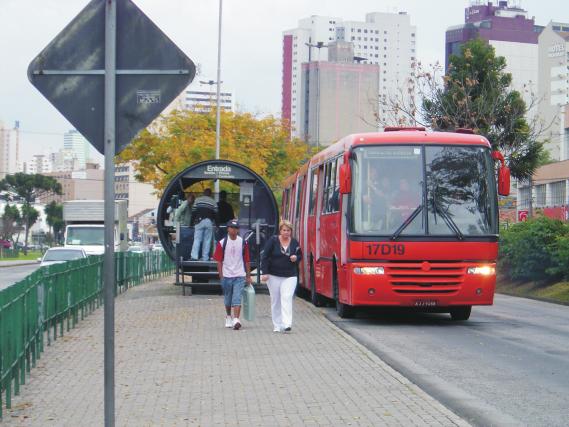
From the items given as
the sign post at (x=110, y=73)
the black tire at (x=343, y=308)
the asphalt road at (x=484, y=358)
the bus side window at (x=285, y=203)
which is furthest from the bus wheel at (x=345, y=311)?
the sign post at (x=110, y=73)

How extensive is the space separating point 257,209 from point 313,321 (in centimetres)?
1041

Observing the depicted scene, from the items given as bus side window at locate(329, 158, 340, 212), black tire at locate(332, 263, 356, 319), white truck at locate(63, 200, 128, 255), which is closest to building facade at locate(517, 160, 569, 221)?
white truck at locate(63, 200, 128, 255)

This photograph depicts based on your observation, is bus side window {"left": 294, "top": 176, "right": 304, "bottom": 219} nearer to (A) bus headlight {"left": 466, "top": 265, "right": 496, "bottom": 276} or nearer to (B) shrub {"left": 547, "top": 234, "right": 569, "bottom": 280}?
(B) shrub {"left": 547, "top": 234, "right": 569, "bottom": 280}

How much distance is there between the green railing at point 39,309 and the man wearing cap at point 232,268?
2.40m

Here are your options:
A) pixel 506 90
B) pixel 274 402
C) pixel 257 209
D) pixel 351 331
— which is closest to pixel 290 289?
pixel 351 331

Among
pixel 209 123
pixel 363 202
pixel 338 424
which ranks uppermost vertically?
pixel 209 123

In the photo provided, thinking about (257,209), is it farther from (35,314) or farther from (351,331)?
(35,314)

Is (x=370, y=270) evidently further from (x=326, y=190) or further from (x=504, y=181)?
(x=326, y=190)

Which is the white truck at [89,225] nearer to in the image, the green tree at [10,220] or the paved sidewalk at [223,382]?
the paved sidewalk at [223,382]

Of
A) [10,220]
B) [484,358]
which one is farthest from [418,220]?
[10,220]

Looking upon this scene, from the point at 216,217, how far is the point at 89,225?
1389 centimetres

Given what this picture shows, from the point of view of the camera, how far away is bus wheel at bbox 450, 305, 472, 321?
68.3 ft

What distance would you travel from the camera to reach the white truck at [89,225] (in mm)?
40688

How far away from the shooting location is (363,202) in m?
19.0
